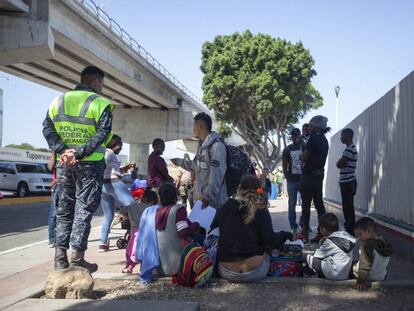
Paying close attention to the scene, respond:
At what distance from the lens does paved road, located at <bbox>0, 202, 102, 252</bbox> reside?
8711mm

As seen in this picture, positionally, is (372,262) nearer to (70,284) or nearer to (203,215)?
(203,215)

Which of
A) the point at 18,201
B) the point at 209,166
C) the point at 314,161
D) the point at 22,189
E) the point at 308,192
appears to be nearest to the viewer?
the point at 209,166

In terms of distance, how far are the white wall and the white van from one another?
17773mm

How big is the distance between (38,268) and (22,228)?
18.3 feet

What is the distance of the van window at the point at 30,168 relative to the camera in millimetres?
23578

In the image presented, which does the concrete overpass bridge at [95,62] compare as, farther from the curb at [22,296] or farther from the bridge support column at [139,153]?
the curb at [22,296]

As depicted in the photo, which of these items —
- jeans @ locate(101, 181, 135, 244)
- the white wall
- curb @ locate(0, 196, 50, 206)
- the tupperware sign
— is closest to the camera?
the white wall

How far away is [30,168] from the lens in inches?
942

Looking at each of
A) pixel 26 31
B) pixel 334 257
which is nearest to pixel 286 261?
pixel 334 257

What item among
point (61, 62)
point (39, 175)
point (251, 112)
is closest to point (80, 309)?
point (39, 175)

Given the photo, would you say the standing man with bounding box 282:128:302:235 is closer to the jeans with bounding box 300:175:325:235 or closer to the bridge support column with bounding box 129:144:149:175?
the jeans with bounding box 300:175:325:235

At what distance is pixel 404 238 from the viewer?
5938 mm

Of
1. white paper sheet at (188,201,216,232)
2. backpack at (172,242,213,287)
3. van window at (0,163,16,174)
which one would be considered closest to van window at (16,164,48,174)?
van window at (0,163,16,174)

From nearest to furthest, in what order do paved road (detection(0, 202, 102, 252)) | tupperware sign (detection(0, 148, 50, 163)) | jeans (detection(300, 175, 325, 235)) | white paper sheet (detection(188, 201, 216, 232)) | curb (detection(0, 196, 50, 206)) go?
white paper sheet (detection(188, 201, 216, 232))
jeans (detection(300, 175, 325, 235))
paved road (detection(0, 202, 102, 252))
curb (detection(0, 196, 50, 206))
tupperware sign (detection(0, 148, 50, 163))
